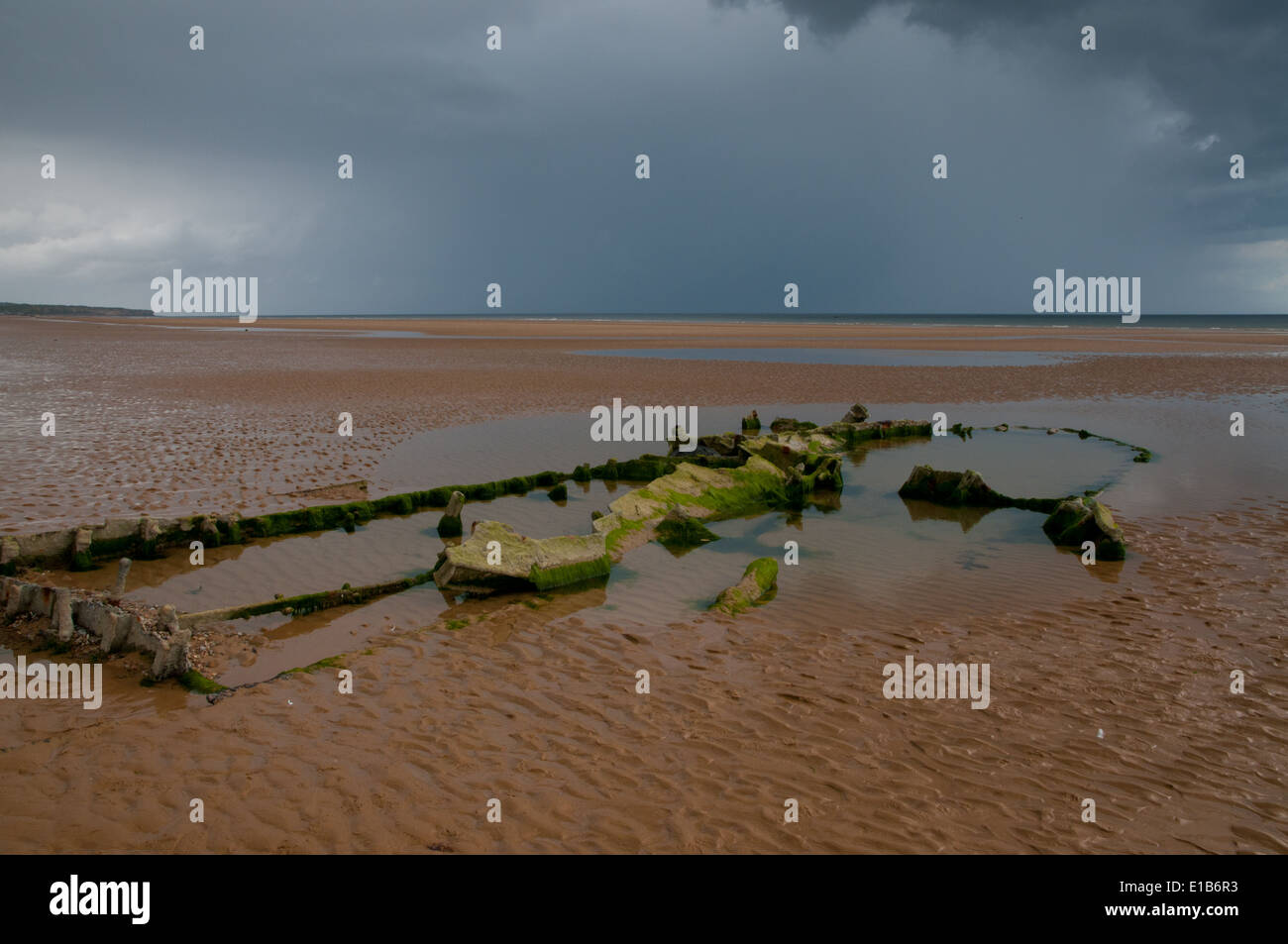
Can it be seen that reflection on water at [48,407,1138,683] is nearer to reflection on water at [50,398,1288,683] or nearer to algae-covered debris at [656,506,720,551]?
reflection on water at [50,398,1288,683]

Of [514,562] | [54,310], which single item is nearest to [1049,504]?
[514,562]

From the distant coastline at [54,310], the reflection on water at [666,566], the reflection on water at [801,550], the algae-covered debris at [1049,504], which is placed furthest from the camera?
the distant coastline at [54,310]

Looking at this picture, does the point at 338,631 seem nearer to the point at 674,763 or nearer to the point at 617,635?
the point at 617,635

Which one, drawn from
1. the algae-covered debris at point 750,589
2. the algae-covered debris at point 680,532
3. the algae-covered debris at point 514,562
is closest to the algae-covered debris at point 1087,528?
the algae-covered debris at point 750,589

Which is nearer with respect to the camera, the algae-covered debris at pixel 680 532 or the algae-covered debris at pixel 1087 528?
the algae-covered debris at pixel 1087 528

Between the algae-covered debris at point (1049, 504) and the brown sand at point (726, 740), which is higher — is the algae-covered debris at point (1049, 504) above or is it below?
above

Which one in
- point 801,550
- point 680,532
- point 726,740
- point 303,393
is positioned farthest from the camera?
point 303,393

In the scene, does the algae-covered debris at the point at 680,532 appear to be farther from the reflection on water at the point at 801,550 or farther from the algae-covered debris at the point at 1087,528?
the algae-covered debris at the point at 1087,528

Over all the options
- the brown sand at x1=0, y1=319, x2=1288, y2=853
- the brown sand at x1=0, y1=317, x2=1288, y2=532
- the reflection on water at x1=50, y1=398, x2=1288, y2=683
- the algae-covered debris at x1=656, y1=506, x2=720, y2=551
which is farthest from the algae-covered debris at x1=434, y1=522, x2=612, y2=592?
the brown sand at x1=0, y1=317, x2=1288, y2=532

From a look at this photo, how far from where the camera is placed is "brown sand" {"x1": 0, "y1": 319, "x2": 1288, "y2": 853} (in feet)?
14.9

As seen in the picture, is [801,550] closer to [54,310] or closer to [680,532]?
[680,532]

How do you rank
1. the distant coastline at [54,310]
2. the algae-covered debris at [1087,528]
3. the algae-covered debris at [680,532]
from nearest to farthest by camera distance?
the algae-covered debris at [1087,528]
the algae-covered debris at [680,532]
the distant coastline at [54,310]

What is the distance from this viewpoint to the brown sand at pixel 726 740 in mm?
4535

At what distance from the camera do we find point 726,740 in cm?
560
